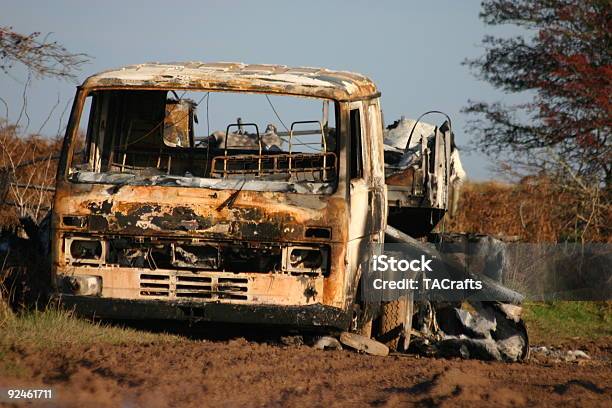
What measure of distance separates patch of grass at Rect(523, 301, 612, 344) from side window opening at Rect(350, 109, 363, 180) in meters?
3.96

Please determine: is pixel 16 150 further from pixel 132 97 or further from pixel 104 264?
pixel 104 264

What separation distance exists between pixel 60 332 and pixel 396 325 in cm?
344

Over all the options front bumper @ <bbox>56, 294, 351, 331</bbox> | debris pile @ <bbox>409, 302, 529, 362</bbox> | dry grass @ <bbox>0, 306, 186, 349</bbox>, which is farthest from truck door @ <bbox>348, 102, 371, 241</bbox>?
dry grass @ <bbox>0, 306, 186, 349</bbox>

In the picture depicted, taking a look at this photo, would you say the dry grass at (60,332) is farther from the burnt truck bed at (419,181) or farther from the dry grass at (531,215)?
the dry grass at (531,215)

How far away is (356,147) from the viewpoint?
10344 millimetres

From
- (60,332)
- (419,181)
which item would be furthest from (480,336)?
(60,332)

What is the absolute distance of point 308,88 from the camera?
9.91 meters

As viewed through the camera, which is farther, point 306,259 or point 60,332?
point 306,259

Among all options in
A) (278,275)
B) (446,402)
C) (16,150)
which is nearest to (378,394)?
(446,402)

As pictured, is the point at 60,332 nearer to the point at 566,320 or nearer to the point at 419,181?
the point at 419,181

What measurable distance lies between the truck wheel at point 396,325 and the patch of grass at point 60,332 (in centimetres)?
216

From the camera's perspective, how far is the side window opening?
10.3 meters

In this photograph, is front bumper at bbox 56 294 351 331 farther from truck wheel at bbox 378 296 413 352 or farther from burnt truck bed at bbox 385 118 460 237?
burnt truck bed at bbox 385 118 460 237

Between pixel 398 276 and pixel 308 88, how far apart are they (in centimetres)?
227
